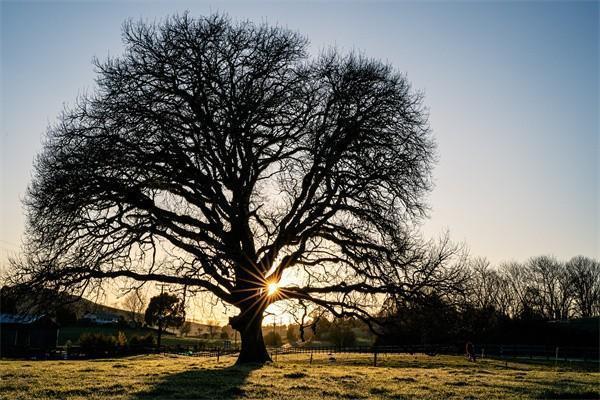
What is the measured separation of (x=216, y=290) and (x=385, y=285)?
7065 millimetres

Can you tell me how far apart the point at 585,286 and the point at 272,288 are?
85.8 meters

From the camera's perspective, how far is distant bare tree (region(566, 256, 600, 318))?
297ft

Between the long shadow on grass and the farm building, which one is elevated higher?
the long shadow on grass

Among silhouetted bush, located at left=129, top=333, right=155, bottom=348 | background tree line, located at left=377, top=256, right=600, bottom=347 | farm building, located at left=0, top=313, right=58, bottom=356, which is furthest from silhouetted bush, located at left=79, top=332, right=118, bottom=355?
background tree line, located at left=377, top=256, right=600, bottom=347

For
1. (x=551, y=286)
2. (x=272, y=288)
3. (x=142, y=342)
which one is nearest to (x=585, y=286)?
(x=551, y=286)

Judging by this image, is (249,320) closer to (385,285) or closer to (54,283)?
(385,285)

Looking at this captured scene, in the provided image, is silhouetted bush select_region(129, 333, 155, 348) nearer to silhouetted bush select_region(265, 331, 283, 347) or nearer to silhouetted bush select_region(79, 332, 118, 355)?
silhouetted bush select_region(79, 332, 118, 355)

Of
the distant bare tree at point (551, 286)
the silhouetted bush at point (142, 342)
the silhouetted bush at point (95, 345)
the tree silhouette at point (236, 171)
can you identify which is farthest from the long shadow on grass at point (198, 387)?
the distant bare tree at point (551, 286)

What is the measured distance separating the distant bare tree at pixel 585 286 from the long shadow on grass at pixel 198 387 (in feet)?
296

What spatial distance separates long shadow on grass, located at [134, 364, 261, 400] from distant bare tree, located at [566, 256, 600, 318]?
9008cm

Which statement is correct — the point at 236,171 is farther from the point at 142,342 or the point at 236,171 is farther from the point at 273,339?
the point at 273,339

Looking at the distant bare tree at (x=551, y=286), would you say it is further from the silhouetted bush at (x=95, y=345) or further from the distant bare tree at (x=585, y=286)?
the silhouetted bush at (x=95, y=345)

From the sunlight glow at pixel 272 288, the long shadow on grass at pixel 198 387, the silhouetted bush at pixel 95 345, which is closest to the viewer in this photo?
the long shadow on grass at pixel 198 387

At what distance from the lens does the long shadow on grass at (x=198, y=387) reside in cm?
1209
